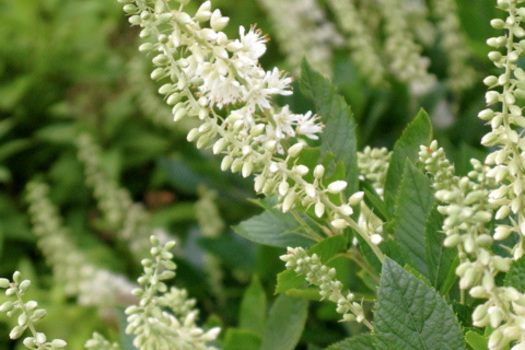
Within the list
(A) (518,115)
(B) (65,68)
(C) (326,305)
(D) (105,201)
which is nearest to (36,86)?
(B) (65,68)

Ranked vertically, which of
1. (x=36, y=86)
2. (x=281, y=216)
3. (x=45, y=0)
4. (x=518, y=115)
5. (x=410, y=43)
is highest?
(x=45, y=0)

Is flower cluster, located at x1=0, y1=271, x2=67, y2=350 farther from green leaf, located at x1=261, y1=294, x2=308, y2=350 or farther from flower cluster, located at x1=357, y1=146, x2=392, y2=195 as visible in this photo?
flower cluster, located at x1=357, y1=146, x2=392, y2=195

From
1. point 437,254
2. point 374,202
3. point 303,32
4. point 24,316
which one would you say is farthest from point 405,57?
point 24,316

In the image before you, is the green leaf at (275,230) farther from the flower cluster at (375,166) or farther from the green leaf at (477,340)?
the green leaf at (477,340)

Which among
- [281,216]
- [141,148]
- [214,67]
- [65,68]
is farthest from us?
[65,68]

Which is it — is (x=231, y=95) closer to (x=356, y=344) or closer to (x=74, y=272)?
(x=356, y=344)

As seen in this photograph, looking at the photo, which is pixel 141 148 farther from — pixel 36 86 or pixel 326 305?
pixel 326 305
